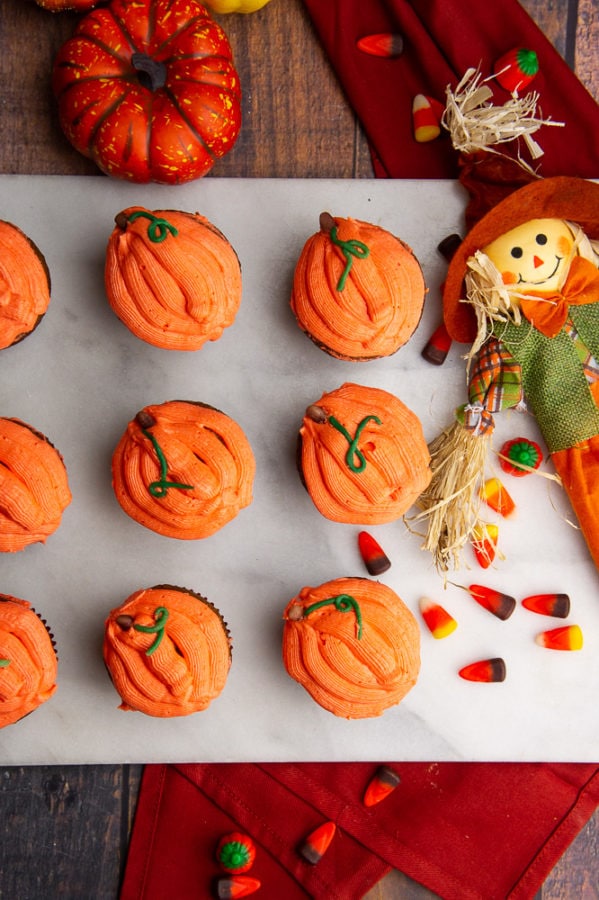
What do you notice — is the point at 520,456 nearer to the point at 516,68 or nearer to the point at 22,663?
the point at 516,68

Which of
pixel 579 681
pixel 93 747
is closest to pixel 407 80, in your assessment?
pixel 579 681

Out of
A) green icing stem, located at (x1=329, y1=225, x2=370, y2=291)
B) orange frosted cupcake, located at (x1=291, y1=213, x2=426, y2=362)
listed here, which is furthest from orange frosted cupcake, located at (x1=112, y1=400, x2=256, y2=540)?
green icing stem, located at (x1=329, y1=225, x2=370, y2=291)

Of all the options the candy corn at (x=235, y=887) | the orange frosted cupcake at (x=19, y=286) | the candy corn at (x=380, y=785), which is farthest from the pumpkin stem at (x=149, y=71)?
the candy corn at (x=235, y=887)

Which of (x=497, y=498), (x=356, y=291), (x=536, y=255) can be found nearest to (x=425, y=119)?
(x=536, y=255)

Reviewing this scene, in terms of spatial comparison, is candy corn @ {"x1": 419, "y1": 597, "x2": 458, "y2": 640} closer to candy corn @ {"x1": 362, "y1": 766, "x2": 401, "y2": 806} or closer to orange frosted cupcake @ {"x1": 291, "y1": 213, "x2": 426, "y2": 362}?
candy corn @ {"x1": 362, "y1": 766, "x2": 401, "y2": 806}

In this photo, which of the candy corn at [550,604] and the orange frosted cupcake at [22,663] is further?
the candy corn at [550,604]

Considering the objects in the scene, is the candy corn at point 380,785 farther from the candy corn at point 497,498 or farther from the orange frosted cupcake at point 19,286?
the orange frosted cupcake at point 19,286
